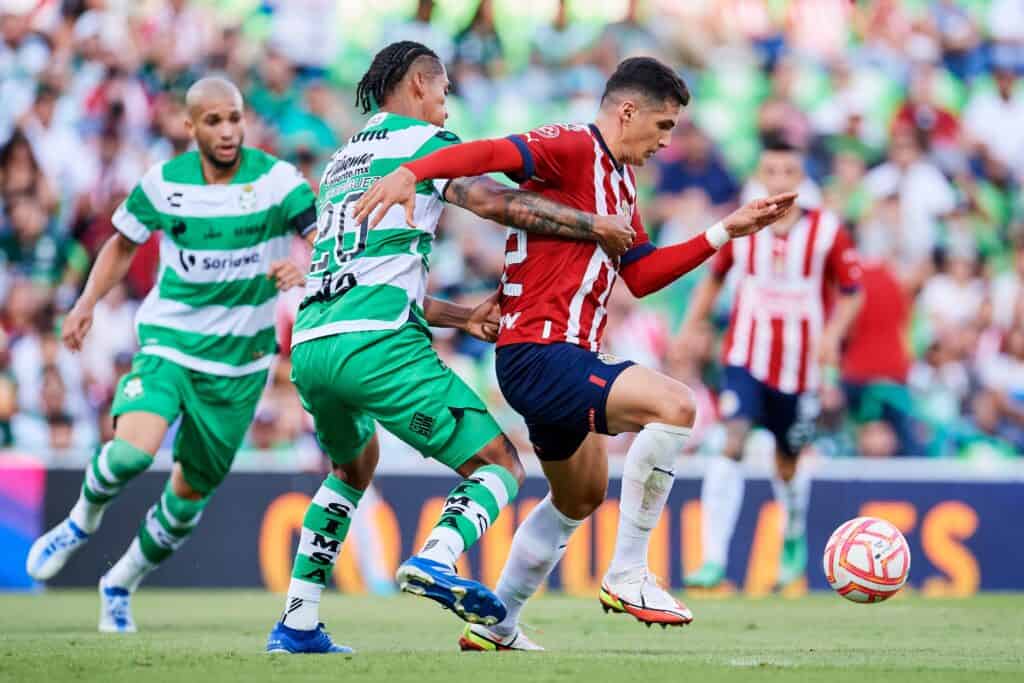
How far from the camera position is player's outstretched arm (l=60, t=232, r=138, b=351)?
848cm

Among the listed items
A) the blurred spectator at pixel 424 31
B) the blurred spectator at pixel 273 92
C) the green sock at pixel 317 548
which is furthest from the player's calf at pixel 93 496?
the blurred spectator at pixel 424 31

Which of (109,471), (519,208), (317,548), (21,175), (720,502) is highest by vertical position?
(519,208)

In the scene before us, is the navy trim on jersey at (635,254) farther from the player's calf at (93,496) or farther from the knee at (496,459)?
the player's calf at (93,496)

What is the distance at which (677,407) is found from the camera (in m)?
6.32

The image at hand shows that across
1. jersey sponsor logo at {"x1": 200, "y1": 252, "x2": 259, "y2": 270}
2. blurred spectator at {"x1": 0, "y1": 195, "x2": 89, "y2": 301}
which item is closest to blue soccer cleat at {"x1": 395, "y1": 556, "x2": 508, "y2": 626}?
jersey sponsor logo at {"x1": 200, "y1": 252, "x2": 259, "y2": 270}

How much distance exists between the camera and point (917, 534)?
13.0 m

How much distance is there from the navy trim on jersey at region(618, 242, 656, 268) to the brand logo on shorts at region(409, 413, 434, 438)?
115 centimetres

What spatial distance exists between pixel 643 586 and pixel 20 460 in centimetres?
760

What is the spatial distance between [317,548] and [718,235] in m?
2.06

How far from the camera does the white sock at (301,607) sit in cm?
664

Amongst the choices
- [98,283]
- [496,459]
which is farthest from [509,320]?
[98,283]

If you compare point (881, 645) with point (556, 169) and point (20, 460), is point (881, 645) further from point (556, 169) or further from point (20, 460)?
point (20, 460)

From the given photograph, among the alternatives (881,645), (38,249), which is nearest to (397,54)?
(881,645)

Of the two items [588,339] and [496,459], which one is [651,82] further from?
[496,459]
